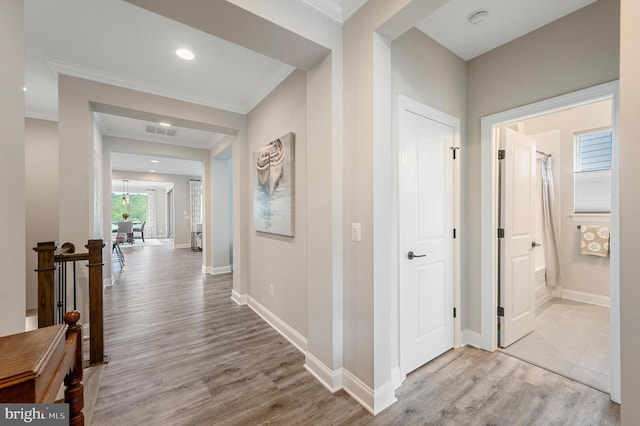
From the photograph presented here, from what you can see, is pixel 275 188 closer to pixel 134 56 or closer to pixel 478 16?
pixel 134 56

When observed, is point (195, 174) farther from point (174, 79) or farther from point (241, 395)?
point (241, 395)

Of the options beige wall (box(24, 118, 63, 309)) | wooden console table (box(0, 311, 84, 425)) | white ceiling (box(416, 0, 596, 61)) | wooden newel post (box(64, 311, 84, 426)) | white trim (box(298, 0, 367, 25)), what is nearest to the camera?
wooden console table (box(0, 311, 84, 425))

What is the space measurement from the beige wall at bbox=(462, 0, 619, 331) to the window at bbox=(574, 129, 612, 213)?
2.55 m

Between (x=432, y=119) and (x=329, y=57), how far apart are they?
1059mm

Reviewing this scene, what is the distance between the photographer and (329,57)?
1.95 metres

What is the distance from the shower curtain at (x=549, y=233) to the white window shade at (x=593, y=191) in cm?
31

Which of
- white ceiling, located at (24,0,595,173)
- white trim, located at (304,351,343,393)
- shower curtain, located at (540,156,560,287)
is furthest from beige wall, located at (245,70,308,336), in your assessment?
shower curtain, located at (540,156,560,287)

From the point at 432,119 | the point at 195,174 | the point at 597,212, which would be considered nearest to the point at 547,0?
the point at 432,119

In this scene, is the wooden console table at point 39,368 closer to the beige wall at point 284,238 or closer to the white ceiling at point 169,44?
the beige wall at point 284,238

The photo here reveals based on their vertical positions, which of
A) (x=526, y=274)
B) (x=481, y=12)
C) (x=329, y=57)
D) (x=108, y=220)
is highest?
(x=481, y=12)

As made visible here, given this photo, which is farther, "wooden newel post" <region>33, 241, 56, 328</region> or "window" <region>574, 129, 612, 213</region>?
"window" <region>574, 129, 612, 213</region>

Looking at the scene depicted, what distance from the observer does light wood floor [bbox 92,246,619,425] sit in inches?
65.9

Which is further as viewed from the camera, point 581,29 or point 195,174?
point 195,174

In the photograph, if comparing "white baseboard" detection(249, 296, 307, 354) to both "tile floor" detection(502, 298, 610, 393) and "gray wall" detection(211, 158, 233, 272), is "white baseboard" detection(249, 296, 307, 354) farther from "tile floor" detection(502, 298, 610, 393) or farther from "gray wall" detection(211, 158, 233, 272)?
"gray wall" detection(211, 158, 233, 272)
